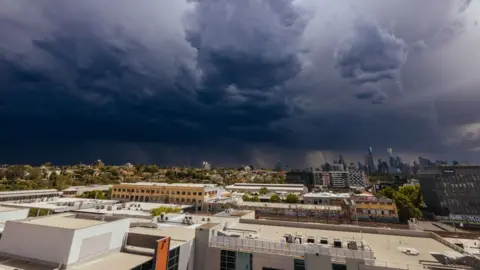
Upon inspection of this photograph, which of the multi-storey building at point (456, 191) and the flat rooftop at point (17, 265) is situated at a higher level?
the multi-storey building at point (456, 191)

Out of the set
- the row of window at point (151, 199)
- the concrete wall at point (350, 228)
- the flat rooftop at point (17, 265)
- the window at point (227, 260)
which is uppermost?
the row of window at point (151, 199)

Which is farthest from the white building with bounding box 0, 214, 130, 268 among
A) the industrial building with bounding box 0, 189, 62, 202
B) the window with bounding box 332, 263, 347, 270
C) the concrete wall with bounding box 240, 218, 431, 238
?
the industrial building with bounding box 0, 189, 62, 202

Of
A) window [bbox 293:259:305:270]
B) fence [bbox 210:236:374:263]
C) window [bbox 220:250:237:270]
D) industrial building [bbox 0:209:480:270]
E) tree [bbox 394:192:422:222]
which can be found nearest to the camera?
industrial building [bbox 0:209:480:270]

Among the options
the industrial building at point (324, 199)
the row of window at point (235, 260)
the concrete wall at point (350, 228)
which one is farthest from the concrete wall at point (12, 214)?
the industrial building at point (324, 199)

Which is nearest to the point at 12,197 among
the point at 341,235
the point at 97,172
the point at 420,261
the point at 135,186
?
the point at 135,186

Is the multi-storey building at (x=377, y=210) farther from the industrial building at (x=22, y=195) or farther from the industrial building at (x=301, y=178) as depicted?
the industrial building at (x=301, y=178)

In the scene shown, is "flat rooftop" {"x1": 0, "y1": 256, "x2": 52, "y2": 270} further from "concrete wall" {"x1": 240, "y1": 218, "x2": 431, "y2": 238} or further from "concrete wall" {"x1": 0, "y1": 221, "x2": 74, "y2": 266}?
"concrete wall" {"x1": 240, "y1": 218, "x2": 431, "y2": 238}

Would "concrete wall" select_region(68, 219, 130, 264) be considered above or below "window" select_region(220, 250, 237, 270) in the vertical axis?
above

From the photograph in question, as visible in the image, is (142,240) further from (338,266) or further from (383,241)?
(383,241)
